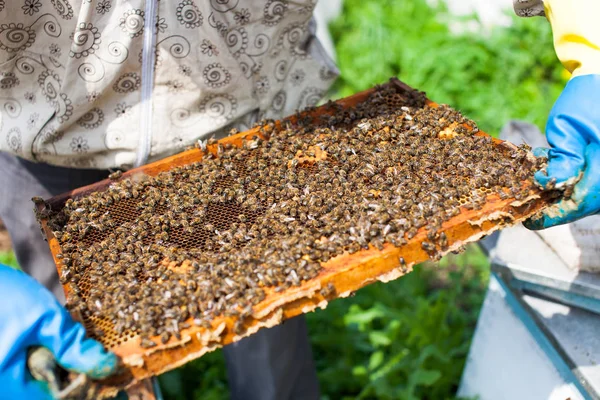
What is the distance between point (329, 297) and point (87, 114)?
1888 mm

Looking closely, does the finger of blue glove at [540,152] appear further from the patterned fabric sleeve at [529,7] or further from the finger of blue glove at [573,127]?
the patterned fabric sleeve at [529,7]

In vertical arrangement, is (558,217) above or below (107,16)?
below

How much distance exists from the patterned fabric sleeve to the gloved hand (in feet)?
9.71

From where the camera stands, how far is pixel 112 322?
2396 millimetres

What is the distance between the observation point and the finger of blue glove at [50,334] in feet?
6.86

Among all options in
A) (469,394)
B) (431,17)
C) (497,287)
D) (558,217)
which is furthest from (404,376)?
(431,17)

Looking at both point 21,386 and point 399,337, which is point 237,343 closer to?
point 399,337

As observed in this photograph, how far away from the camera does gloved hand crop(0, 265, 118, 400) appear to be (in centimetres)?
206

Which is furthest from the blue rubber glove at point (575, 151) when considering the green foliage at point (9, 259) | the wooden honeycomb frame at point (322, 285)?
the green foliage at point (9, 259)

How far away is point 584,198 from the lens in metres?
2.67

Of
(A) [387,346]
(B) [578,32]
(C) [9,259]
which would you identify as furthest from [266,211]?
(C) [9,259]

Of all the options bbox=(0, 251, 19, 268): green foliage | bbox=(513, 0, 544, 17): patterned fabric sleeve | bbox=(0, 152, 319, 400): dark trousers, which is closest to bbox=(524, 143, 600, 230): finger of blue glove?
bbox=(513, 0, 544, 17): patterned fabric sleeve

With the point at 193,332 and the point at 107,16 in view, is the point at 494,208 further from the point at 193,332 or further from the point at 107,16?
the point at 107,16

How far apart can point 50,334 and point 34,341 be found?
9 cm
